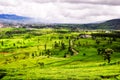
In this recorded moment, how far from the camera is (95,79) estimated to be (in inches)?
6496

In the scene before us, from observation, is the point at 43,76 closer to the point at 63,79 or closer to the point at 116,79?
the point at 63,79

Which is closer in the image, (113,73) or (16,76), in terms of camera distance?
(113,73)

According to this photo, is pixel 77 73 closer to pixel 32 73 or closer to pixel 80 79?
pixel 80 79

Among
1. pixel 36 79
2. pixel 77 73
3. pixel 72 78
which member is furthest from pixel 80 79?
pixel 36 79

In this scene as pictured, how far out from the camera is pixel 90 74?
178000 mm

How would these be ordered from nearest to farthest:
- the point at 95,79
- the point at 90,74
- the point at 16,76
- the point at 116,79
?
1. the point at 116,79
2. the point at 95,79
3. the point at 90,74
4. the point at 16,76

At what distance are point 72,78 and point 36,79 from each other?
973 inches

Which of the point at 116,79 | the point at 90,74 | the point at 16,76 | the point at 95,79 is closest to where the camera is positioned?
the point at 116,79

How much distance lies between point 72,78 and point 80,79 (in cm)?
564

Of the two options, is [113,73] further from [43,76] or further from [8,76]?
[8,76]

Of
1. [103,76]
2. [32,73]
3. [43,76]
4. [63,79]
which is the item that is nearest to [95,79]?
[103,76]

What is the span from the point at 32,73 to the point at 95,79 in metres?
52.3

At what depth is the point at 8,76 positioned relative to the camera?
198m

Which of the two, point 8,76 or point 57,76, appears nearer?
point 57,76
